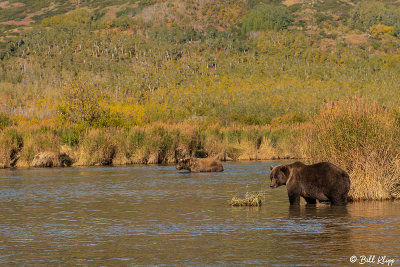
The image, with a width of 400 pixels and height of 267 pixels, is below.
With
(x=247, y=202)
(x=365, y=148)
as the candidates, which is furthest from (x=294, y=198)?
(x=365, y=148)

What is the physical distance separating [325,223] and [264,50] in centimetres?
17038

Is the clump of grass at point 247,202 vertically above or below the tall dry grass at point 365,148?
below

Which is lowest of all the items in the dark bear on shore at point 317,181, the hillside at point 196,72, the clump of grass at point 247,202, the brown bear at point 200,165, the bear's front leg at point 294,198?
the brown bear at point 200,165

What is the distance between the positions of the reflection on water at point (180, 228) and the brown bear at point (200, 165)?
27.2ft

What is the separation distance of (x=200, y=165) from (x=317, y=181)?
59.1 ft

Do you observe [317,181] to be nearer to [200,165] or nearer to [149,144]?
[200,165]

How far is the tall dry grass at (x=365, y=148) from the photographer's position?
1994 cm

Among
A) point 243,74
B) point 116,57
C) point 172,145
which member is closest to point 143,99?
point 243,74

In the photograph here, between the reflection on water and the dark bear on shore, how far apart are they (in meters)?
0.39

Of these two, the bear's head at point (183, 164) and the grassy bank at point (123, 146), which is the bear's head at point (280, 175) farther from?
the grassy bank at point (123, 146)

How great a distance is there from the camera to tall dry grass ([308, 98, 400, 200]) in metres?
19.9

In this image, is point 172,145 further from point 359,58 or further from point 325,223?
point 359,58

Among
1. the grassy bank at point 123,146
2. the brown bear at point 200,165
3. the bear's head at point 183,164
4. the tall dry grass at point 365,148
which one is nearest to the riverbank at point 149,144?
the grassy bank at point 123,146

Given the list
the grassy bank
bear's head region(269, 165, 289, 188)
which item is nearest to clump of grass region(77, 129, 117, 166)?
the grassy bank
